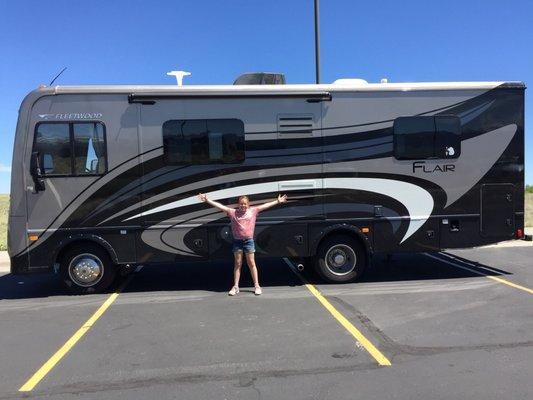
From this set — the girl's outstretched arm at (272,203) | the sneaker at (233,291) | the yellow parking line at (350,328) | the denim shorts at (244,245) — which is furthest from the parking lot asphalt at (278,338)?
the girl's outstretched arm at (272,203)

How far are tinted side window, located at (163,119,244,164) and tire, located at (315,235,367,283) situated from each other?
203 cm

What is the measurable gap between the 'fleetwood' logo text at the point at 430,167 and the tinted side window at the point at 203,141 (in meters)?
2.82

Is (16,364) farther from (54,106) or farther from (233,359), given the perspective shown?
(54,106)

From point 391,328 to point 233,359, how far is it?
2006mm

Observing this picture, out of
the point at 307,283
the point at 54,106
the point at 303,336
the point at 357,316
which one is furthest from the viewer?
the point at 307,283

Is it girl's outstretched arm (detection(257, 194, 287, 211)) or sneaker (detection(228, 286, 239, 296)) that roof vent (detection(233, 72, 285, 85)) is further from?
sneaker (detection(228, 286, 239, 296))

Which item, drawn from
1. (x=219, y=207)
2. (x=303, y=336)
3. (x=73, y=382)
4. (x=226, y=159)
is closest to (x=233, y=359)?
(x=303, y=336)

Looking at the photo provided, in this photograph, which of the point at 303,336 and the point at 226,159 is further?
the point at 226,159

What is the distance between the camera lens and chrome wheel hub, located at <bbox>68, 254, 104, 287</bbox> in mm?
7781

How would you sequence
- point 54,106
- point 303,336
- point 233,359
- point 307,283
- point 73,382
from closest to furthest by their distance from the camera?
point 73,382 < point 233,359 < point 303,336 < point 54,106 < point 307,283

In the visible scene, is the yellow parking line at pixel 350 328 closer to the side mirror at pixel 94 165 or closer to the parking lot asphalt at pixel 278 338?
the parking lot asphalt at pixel 278 338

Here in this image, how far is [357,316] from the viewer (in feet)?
20.8

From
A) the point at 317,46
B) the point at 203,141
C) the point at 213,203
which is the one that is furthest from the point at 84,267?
the point at 317,46

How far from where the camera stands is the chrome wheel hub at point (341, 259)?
8164mm
